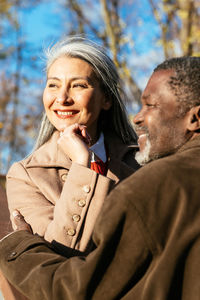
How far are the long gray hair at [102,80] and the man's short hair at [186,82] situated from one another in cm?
116

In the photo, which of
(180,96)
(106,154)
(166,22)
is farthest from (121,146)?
(166,22)

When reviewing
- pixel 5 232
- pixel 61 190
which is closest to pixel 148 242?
pixel 61 190

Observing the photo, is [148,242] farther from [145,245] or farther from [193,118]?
[193,118]

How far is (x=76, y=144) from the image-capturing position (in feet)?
8.95

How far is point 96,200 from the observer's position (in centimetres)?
251

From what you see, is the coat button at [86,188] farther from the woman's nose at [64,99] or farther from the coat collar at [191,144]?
the woman's nose at [64,99]

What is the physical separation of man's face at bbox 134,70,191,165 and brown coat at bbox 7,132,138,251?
39cm

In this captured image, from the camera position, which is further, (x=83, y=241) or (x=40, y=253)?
(x=83, y=241)

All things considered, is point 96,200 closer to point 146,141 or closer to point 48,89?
point 146,141

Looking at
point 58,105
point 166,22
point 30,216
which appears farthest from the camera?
point 166,22

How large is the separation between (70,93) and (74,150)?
57 centimetres

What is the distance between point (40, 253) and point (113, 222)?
47 cm

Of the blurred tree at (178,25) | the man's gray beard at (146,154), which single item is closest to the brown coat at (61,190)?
the man's gray beard at (146,154)

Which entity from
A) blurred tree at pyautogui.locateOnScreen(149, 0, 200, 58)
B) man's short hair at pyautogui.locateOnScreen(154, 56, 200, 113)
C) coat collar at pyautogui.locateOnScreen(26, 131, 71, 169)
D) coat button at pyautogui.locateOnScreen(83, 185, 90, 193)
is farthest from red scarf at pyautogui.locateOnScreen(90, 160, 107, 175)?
blurred tree at pyautogui.locateOnScreen(149, 0, 200, 58)
